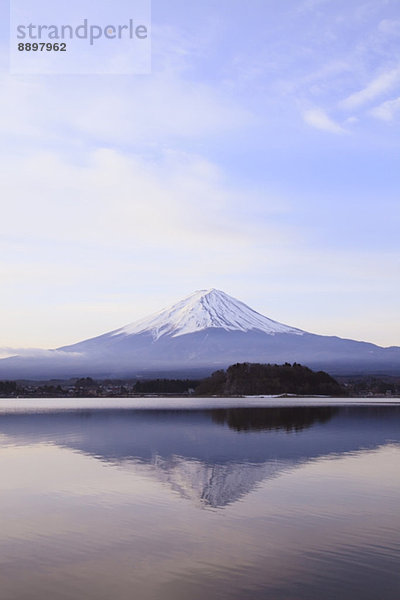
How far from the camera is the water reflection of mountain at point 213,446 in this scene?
2711 cm

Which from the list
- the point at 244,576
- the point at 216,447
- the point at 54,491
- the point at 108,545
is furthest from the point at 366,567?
the point at 216,447

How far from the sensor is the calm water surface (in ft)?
45.2

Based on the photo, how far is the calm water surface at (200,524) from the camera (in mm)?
13789

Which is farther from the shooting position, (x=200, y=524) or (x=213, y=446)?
(x=213, y=446)

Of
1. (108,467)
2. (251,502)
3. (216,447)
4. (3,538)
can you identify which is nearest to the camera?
(3,538)

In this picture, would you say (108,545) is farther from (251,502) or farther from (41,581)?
(251,502)

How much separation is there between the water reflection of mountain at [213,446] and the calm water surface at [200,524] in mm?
183

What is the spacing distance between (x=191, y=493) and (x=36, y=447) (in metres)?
20.0

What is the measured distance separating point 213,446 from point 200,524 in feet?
72.3

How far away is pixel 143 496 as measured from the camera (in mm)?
23500

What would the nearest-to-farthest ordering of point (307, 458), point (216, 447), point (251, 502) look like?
point (251, 502), point (307, 458), point (216, 447)

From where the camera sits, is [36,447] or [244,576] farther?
[36,447]

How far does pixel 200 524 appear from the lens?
62.6 feet

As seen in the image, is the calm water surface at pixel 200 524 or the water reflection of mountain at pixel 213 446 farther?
the water reflection of mountain at pixel 213 446
